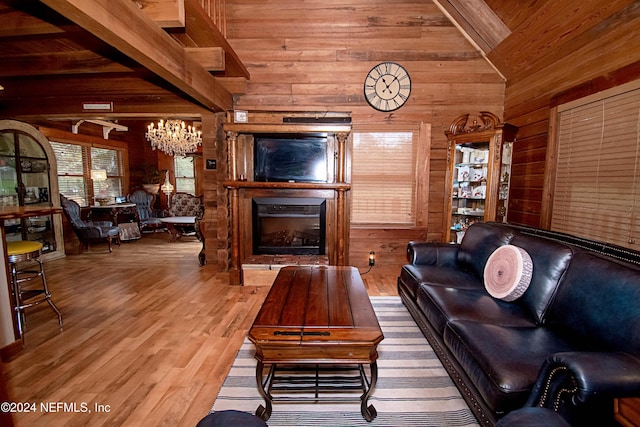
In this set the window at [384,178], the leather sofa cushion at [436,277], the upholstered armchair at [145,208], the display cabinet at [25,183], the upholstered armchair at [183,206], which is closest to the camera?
the leather sofa cushion at [436,277]

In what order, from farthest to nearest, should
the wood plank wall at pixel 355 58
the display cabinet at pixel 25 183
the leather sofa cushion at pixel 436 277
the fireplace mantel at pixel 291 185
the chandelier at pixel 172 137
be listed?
1. the chandelier at pixel 172 137
2. the display cabinet at pixel 25 183
3. the wood plank wall at pixel 355 58
4. the fireplace mantel at pixel 291 185
5. the leather sofa cushion at pixel 436 277

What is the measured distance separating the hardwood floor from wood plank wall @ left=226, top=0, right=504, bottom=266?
230cm

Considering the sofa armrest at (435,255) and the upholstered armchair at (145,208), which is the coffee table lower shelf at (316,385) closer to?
the sofa armrest at (435,255)

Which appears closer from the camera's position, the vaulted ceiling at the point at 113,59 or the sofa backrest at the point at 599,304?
the sofa backrest at the point at 599,304

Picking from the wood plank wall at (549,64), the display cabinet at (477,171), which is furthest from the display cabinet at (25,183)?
the wood plank wall at (549,64)

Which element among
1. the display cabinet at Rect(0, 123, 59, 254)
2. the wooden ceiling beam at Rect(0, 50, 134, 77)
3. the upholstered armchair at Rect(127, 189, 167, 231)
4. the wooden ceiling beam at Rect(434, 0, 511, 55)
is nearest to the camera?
the wooden ceiling beam at Rect(0, 50, 134, 77)

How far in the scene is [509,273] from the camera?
1.90 metres

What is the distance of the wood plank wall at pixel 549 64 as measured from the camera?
2.16m

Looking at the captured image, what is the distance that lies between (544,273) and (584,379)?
0.96 meters

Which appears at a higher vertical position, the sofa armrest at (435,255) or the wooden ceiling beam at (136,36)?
the wooden ceiling beam at (136,36)

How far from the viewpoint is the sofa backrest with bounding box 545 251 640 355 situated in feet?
4.09

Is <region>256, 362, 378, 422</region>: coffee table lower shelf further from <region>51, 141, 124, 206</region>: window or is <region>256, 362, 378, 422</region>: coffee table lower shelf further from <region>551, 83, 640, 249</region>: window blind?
<region>51, 141, 124, 206</region>: window

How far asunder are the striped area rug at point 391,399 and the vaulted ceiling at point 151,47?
7.31 ft

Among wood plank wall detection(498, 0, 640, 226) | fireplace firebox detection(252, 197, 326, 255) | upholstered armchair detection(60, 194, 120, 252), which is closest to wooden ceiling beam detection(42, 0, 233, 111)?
fireplace firebox detection(252, 197, 326, 255)
